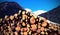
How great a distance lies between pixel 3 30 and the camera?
3.88 ft

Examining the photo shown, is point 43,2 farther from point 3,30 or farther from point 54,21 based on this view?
point 3,30

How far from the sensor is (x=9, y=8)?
1622 millimetres

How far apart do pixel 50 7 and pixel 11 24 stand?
0.70m

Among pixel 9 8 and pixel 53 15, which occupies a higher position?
pixel 9 8

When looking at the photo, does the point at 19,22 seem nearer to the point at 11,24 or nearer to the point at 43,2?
the point at 11,24

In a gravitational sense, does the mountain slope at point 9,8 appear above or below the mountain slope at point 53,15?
above

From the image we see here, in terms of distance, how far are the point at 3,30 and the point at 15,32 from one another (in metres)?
0.12

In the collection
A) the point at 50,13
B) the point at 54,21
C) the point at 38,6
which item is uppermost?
the point at 38,6

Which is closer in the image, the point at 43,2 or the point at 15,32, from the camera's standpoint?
the point at 15,32

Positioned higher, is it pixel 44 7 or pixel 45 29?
pixel 44 7

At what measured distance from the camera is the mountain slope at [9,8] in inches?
63.4

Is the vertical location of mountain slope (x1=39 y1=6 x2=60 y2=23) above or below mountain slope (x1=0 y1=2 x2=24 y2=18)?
below

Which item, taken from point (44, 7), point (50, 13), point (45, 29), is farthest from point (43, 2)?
point (45, 29)

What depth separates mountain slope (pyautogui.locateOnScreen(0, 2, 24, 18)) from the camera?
161cm
